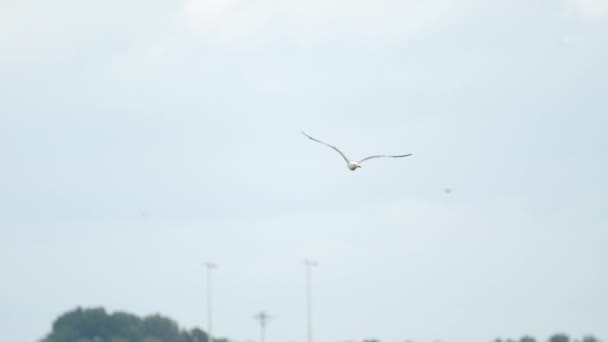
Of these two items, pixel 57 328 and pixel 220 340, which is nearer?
pixel 220 340

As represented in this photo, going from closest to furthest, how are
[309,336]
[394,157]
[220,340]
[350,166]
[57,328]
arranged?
1. [394,157]
2. [350,166]
3. [309,336]
4. [220,340]
5. [57,328]

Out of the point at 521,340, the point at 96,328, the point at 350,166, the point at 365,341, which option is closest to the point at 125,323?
the point at 96,328

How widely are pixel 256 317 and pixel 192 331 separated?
277 inches

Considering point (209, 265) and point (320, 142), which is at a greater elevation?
point (209, 265)

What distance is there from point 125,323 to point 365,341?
79.4 feet

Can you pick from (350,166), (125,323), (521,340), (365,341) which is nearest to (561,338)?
(521,340)

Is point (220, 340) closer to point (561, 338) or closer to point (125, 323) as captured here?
point (125, 323)

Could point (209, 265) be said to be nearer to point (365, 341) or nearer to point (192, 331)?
point (192, 331)

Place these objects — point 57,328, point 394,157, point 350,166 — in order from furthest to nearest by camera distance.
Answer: point 57,328 < point 350,166 < point 394,157

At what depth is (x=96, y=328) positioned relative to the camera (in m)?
156

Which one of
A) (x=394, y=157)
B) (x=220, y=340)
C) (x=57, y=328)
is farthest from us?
(x=57, y=328)

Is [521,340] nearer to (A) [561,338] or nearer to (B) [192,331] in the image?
(A) [561,338]

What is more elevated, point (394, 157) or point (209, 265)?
point (209, 265)

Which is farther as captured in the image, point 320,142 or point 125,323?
point 125,323
